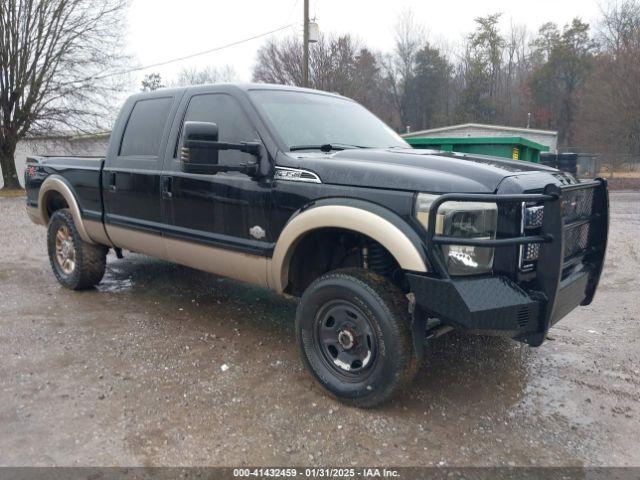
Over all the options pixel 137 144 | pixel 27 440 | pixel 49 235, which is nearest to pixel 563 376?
pixel 27 440

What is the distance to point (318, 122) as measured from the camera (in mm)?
4176

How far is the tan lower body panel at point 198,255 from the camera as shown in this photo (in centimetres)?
383

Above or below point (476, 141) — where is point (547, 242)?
below

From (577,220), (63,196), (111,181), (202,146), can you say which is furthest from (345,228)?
(63,196)

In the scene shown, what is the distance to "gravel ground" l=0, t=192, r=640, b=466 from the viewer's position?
9.27 feet

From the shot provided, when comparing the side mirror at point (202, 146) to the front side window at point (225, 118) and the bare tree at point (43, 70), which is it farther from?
the bare tree at point (43, 70)

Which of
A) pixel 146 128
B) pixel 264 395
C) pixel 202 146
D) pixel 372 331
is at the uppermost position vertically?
pixel 146 128

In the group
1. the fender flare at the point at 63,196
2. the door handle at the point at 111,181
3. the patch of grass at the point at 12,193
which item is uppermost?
the door handle at the point at 111,181

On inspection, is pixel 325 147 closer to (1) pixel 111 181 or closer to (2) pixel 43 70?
(1) pixel 111 181

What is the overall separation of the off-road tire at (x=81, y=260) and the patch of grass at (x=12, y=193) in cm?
1765

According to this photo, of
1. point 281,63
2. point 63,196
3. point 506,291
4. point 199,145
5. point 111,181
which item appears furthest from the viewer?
point 281,63

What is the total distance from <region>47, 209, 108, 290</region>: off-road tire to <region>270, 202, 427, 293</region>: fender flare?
2642mm

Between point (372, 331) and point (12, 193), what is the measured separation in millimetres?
22917

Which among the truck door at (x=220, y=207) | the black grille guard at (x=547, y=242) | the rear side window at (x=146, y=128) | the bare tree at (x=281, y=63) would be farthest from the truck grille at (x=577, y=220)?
the bare tree at (x=281, y=63)
